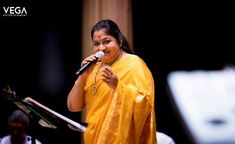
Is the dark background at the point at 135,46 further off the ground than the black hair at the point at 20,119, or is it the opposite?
the dark background at the point at 135,46

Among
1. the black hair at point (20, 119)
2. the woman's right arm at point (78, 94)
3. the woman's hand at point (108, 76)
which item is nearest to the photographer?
the woman's hand at point (108, 76)

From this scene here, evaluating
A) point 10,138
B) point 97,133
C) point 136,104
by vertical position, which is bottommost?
point 10,138

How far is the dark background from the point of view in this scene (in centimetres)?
419

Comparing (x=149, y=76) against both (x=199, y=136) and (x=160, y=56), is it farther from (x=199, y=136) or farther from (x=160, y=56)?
(x=160, y=56)

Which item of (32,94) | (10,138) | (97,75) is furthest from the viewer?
(32,94)

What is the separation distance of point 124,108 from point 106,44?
0.38 m

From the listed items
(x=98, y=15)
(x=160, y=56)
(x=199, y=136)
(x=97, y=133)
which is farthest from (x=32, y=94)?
(x=97, y=133)

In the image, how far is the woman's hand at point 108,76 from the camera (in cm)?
224

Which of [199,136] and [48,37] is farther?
[48,37]

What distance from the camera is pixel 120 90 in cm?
230

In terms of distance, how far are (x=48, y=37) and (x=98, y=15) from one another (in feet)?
1.75

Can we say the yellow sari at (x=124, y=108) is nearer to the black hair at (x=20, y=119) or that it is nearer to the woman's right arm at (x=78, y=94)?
the woman's right arm at (x=78, y=94)

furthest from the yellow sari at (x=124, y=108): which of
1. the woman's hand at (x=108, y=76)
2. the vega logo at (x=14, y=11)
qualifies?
the vega logo at (x=14, y=11)

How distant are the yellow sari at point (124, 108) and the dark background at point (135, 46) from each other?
5.76 feet
